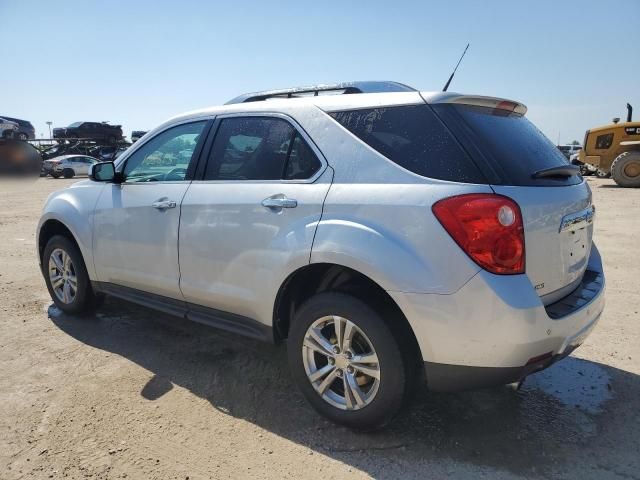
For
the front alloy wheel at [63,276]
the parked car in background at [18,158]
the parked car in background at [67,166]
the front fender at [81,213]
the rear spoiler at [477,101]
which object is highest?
the rear spoiler at [477,101]

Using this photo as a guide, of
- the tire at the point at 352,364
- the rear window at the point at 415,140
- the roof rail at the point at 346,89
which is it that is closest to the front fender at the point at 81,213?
the roof rail at the point at 346,89

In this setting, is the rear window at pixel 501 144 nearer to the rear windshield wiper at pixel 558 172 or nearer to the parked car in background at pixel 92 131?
the rear windshield wiper at pixel 558 172

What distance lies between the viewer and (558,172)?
262cm

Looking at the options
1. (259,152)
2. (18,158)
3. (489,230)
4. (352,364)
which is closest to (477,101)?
(489,230)

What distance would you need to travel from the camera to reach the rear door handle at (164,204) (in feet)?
11.1

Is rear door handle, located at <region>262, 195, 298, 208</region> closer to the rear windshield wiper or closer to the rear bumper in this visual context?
the rear bumper

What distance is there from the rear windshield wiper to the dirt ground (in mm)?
1385

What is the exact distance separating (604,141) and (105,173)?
18701 mm

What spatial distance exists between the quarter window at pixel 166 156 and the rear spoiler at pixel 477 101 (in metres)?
1.72

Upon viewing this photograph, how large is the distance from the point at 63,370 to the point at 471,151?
10.0 ft

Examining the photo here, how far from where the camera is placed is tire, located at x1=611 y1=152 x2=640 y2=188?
54.3ft

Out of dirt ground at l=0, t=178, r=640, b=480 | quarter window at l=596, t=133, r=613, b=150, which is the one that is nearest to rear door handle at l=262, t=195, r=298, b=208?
dirt ground at l=0, t=178, r=640, b=480

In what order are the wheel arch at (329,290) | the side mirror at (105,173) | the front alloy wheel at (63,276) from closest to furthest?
the wheel arch at (329,290) → the side mirror at (105,173) → the front alloy wheel at (63,276)

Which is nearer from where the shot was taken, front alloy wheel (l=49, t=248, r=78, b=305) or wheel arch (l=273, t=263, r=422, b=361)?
wheel arch (l=273, t=263, r=422, b=361)
